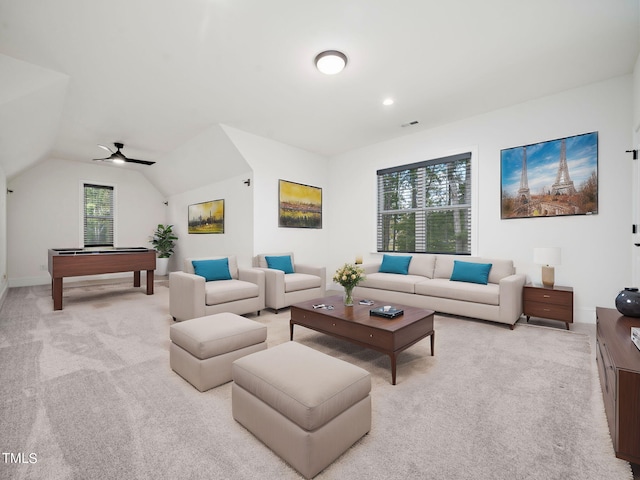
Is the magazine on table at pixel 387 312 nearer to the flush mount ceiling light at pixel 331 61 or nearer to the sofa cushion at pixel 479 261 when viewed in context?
the sofa cushion at pixel 479 261

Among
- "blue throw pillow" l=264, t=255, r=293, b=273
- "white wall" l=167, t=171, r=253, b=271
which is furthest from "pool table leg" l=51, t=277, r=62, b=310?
"blue throw pillow" l=264, t=255, r=293, b=273

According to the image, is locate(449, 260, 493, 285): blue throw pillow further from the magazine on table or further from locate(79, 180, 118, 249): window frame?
locate(79, 180, 118, 249): window frame

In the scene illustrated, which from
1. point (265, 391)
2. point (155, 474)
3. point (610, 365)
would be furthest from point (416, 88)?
point (155, 474)

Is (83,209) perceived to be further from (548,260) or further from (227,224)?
(548,260)

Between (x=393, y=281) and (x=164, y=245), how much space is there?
6415 millimetres

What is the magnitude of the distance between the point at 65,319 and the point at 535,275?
21.7ft

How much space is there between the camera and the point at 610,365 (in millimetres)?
1618

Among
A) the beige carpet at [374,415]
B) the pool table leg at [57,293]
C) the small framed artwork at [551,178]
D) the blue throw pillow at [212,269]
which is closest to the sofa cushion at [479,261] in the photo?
the small framed artwork at [551,178]

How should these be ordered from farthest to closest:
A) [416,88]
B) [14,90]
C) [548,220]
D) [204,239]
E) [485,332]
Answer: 1. [204,239]
2. [548,220]
3. [416,88]
4. [485,332]
5. [14,90]

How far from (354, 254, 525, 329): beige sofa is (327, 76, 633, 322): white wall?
1.66ft

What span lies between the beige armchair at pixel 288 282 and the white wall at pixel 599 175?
2705mm

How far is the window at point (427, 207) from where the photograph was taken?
493 cm

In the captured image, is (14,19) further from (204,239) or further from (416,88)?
(204,239)

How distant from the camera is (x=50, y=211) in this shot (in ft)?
22.9
